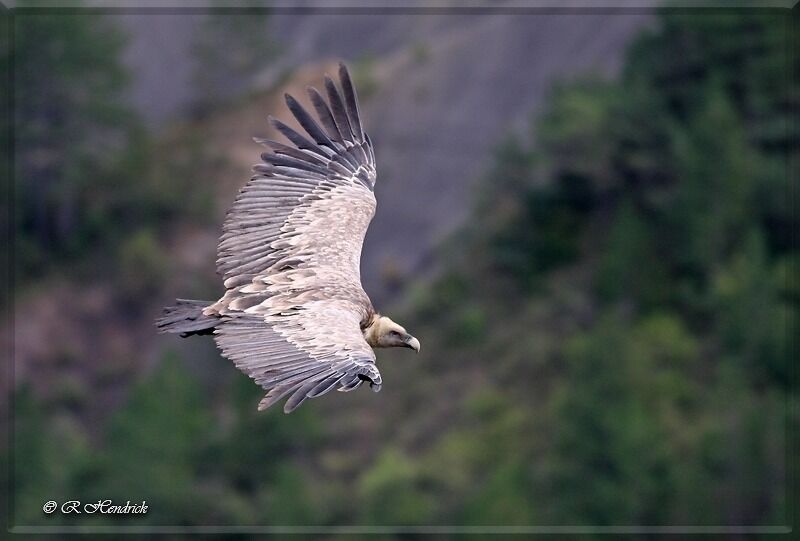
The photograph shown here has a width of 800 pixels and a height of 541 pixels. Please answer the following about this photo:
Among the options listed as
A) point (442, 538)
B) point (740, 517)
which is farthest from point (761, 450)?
point (442, 538)

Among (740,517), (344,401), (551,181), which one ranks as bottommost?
(740,517)

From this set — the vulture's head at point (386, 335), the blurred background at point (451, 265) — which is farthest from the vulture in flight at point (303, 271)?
the blurred background at point (451, 265)

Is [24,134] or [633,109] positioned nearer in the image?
[633,109]

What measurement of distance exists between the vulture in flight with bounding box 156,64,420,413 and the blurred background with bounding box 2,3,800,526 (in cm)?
2602

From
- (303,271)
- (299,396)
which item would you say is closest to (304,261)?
(303,271)

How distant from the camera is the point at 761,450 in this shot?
40.7 m

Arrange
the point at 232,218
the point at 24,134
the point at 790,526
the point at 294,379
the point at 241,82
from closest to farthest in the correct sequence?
1. the point at 294,379
2. the point at 232,218
3. the point at 790,526
4. the point at 24,134
5. the point at 241,82

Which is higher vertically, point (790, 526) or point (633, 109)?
point (633, 109)

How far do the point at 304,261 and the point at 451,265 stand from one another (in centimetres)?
3690

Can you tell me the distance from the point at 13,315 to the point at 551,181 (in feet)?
66.0

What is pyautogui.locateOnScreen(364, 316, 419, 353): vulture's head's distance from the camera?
12562 millimetres

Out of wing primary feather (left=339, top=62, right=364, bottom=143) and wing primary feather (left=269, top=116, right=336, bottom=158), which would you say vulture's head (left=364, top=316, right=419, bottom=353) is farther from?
wing primary feather (left=339, top=62, right=364, bottom=143)

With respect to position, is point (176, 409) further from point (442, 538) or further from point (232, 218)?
point (232, 218)

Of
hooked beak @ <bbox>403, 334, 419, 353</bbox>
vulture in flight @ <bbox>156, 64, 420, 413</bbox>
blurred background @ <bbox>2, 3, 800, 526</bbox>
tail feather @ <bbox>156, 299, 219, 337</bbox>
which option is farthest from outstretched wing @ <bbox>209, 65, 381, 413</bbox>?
blurred background @ <bbox>2, 3, 800, 526</bbox>
